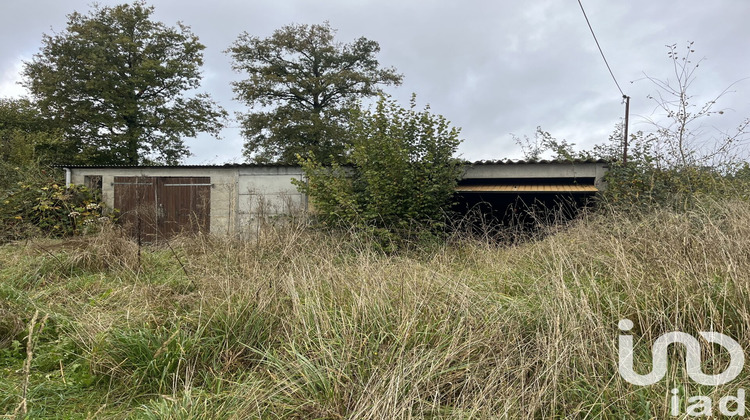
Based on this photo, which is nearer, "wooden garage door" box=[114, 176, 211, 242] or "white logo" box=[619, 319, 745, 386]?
"white logo" box=[619, 319, 745, 386]

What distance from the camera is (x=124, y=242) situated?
593 cm

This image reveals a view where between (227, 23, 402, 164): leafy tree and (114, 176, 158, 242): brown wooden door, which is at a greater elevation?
(227, 23, 402, 164): leafy tree

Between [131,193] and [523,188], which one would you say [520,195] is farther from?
[131,193]

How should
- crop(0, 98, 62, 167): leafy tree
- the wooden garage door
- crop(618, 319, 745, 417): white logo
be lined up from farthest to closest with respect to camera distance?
crop(0, 98, 62, 167): leafy tree < the wooden garage door < crop(618, 319, 745, 417): white logo

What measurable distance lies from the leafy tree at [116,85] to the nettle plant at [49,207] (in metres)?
7.92

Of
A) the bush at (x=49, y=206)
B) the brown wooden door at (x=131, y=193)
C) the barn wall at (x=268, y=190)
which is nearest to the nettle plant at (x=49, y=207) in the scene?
the bush at (x=49, y=206)

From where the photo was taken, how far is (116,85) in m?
17.9

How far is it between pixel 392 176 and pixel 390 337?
5.78m

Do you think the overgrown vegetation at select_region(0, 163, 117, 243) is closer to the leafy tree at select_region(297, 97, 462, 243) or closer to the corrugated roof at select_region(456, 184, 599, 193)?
the leafy tree at select_region(297, 97, 462, 243)

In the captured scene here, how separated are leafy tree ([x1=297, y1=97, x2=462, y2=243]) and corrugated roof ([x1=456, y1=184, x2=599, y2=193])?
0.64 m

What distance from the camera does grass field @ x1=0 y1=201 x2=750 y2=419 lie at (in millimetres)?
2230

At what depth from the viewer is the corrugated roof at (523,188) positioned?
345 inches

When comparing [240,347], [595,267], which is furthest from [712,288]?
[240,347]

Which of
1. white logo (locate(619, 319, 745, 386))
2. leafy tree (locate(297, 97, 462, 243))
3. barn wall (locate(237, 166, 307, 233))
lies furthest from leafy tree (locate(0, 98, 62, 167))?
white logo (locate(619, 319, 745, 386))
